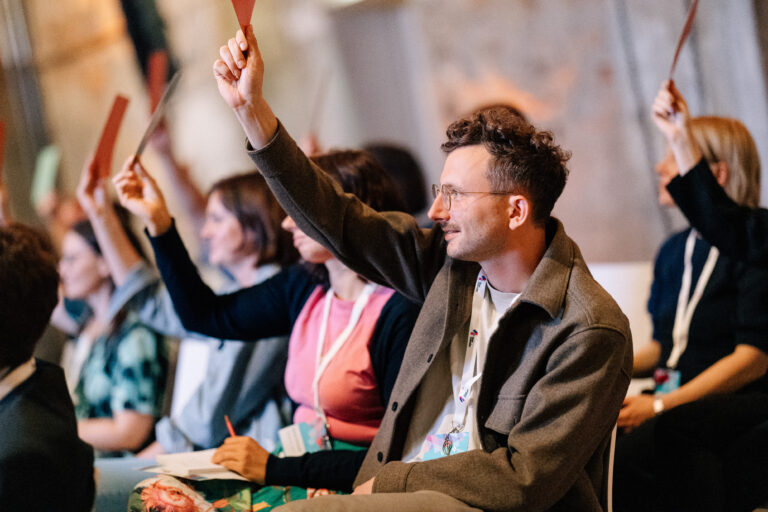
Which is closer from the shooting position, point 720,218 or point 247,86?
point 247,86

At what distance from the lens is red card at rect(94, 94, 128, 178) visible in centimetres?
230

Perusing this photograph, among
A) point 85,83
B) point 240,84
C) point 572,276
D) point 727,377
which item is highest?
point 85,83

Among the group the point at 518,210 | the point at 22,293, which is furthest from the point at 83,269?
the point at 518,210

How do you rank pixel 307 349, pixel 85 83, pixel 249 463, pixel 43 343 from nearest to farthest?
pixel 249 463 → pixel 307 349 → pixel 43 343 → pixel 85 83

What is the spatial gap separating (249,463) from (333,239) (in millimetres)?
596

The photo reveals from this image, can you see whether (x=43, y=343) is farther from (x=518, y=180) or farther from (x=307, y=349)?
(x=518, y=180)

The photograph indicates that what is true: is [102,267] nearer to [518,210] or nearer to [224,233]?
[224,233]

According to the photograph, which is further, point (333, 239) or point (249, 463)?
point (249, 463)

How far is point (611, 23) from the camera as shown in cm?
350

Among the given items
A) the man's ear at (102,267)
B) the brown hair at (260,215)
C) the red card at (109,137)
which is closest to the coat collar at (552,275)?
the brown hair at (260,215)

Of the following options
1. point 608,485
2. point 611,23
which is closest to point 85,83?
point 611,23

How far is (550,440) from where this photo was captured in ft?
4.56

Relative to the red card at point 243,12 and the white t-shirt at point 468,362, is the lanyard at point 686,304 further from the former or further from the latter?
the red card at point 243,12

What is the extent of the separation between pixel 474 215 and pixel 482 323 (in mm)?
244
